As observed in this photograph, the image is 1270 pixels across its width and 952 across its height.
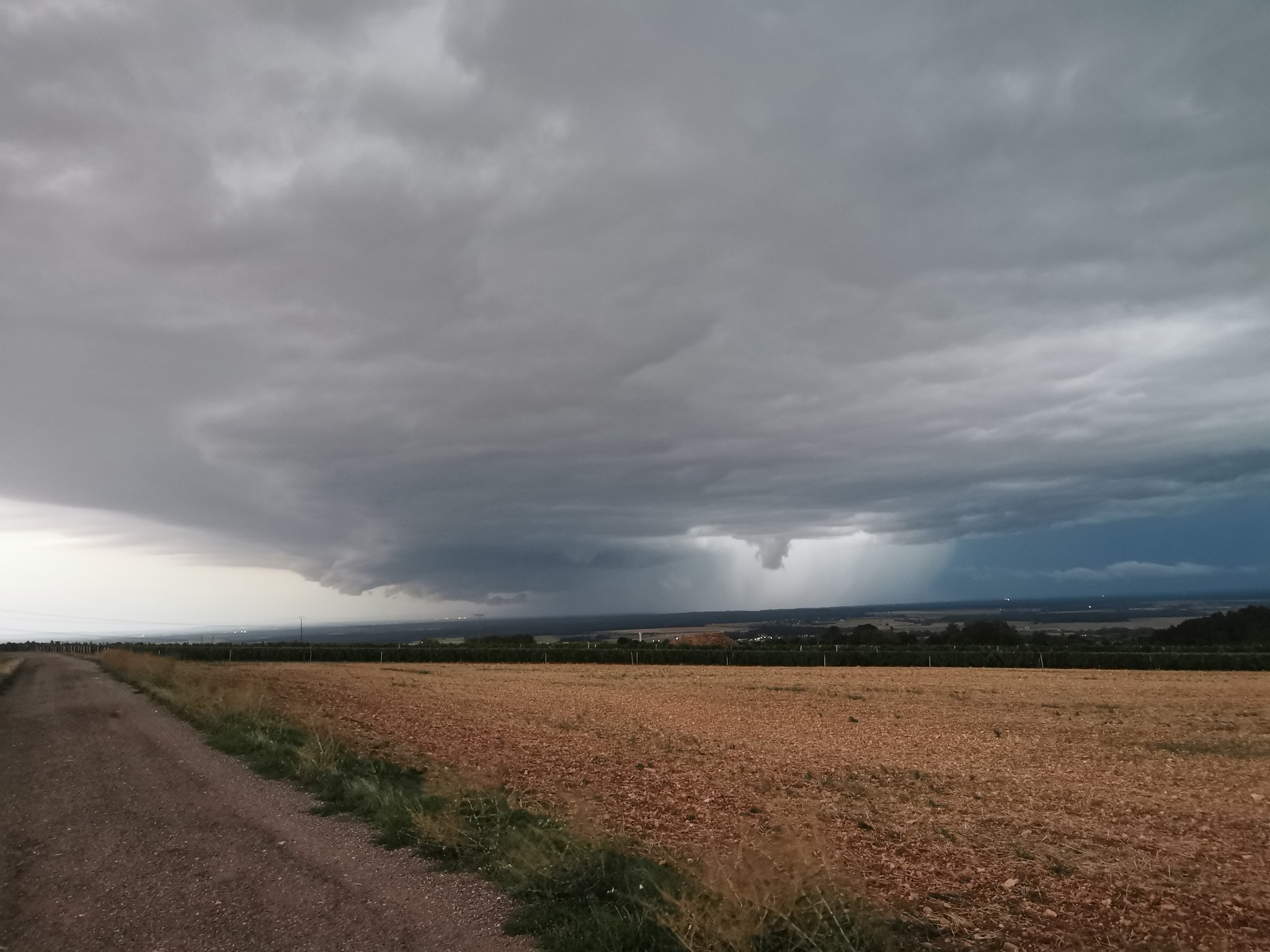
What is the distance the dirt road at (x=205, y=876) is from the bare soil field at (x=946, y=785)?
269cm

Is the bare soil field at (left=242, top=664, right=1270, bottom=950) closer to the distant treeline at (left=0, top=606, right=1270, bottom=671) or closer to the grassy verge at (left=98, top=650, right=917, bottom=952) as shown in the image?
the grassy verge at (left=98, top=650, right=917, bottom=952)

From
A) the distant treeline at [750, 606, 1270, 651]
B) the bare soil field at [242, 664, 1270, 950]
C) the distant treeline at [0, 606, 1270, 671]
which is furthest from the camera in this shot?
the distant treeline at [750, 606, 1270, 651]

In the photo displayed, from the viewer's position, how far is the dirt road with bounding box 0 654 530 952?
23.5 ft

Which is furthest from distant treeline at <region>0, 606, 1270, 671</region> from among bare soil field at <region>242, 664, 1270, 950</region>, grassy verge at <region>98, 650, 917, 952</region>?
grassy verge at <region>98, 650, 917, 952</region>

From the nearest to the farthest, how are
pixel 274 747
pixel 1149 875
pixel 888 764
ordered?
1. pixel 1149 875
2. pixel 274 747
3. pixel 888 764

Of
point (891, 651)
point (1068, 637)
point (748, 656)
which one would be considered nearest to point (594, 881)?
point (748, 656)

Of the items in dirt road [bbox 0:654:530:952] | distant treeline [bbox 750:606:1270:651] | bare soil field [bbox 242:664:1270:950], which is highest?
dirt road [bbox 0:654:530:952]

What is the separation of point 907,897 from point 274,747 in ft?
40.3

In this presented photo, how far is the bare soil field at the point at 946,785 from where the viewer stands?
330 inches

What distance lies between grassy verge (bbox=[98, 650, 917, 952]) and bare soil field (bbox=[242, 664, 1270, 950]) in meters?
0.61

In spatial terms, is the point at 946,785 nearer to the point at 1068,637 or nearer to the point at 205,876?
the point at 205,876

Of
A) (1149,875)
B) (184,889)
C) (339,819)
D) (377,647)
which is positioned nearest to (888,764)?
(1149,875)

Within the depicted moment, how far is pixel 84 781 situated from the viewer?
1462 cm

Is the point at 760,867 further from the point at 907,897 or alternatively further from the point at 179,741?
the point at 179,741
